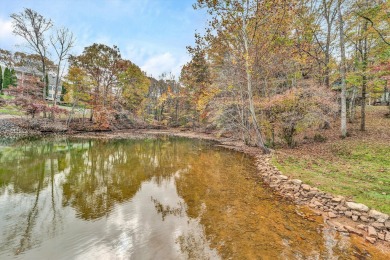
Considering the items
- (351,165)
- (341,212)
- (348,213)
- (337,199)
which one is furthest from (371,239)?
(351,165)

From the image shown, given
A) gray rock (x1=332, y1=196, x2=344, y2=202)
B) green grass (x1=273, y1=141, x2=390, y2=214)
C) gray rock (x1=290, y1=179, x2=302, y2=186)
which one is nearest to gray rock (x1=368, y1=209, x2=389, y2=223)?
green grass (x1=273, y1=141, x2=390, y2=214)

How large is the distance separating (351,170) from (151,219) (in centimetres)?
854

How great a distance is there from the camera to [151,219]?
5422mm

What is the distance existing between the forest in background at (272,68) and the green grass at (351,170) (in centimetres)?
275

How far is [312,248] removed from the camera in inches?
168

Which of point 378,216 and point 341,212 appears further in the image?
point 341,212

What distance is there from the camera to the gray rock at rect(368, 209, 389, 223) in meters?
4.88

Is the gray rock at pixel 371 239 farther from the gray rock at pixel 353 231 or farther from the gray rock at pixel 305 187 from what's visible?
the gray rock at pixel 305 187

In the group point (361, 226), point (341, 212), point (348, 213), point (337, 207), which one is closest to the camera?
point (361, 226)

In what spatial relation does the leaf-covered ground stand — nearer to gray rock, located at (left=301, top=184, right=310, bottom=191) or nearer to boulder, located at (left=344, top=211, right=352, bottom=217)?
gray rock, located at (left=301, top=184, right=310, bottom=191)

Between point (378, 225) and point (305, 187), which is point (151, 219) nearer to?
point (305, 187)

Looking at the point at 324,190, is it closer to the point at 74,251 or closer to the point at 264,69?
the point at 74,251

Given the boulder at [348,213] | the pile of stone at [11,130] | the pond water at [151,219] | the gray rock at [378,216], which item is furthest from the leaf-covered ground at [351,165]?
the pile of stone at [11,130]

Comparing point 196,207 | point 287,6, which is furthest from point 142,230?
point 287,6
